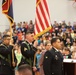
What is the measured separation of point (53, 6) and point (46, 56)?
47.1ft

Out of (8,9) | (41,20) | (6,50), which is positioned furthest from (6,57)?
(8,9)

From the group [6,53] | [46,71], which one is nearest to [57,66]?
[46,71]

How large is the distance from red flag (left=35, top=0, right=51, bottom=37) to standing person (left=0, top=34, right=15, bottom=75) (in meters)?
0.76

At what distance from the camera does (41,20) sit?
741 cm

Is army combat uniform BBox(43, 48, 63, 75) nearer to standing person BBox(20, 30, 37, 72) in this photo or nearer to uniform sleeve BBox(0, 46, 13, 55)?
standing person BBox(20, 30, 37, 72)

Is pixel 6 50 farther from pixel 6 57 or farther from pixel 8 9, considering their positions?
pixel 8 9

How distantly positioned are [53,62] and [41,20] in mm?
1402

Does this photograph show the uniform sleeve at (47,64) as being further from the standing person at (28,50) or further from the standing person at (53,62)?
the standing person at (28,50)

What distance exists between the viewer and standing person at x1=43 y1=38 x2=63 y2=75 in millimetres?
6293

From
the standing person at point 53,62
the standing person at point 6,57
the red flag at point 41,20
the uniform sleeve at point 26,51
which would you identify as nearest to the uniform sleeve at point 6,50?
the standing person at point 6,57

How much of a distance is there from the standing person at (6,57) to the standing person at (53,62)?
0.98 m

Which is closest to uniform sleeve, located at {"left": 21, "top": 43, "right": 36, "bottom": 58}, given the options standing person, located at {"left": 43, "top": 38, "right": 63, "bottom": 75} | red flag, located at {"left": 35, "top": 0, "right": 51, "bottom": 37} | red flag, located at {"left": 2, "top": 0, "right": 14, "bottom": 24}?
red flag, located at {"left": 35, "top": 0, "right": 51, "bottom": 37}

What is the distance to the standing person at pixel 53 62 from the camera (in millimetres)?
6293

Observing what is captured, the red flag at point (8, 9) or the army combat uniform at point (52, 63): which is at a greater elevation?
the red flag at point (8, 9)
